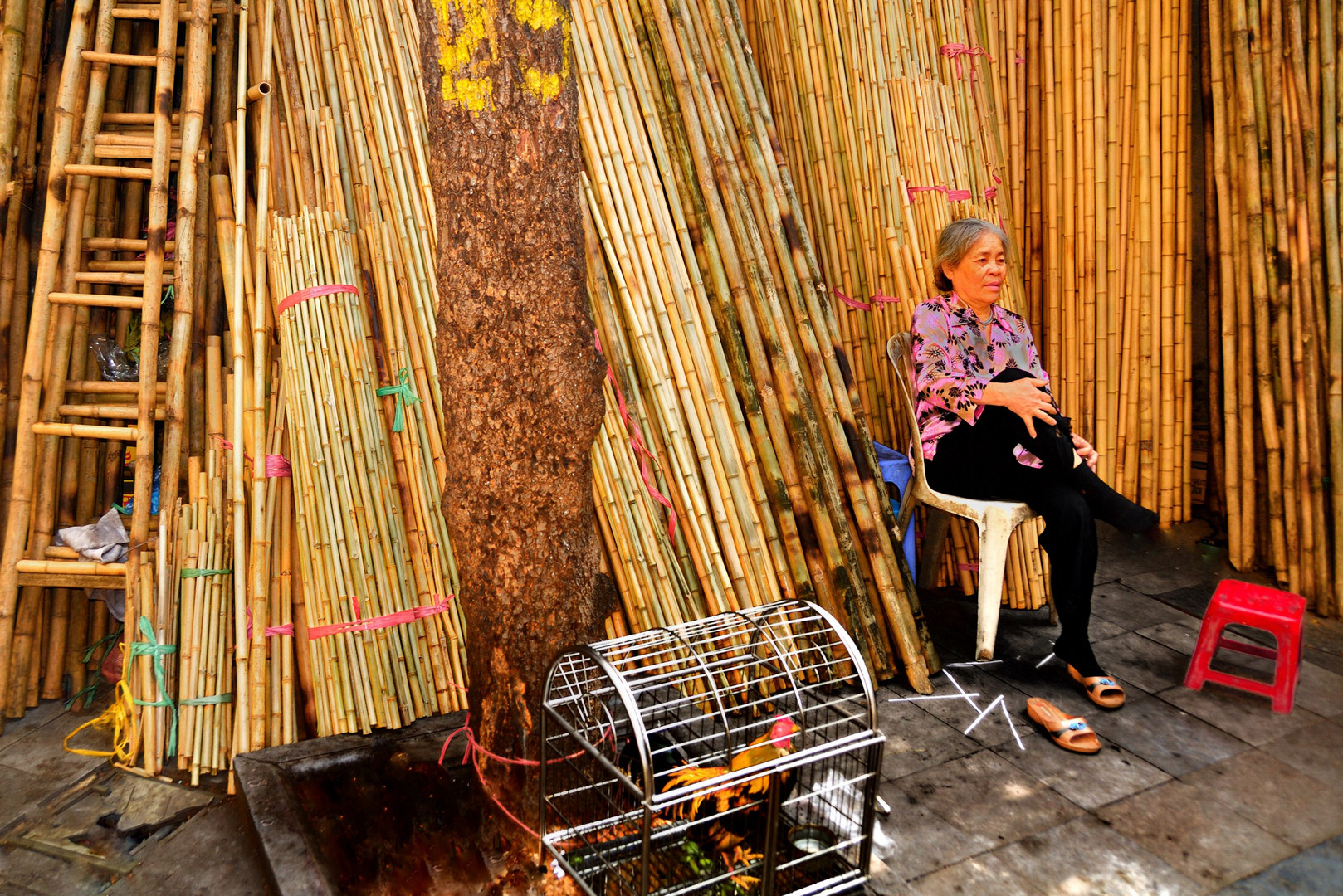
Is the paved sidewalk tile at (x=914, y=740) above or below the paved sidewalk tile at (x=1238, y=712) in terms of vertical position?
below

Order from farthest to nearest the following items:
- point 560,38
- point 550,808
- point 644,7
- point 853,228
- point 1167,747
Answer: point 853,228 < point 644,7 < point 1167,747 < point 550,808 < point 560,38

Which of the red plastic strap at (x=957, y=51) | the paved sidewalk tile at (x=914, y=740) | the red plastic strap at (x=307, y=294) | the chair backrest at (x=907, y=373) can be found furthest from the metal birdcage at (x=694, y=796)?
the red plastic strap at (x=957, y=51)

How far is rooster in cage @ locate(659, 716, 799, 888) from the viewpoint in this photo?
202 centimetres

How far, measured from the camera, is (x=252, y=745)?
8.90ft

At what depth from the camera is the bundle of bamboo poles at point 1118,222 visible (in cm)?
400

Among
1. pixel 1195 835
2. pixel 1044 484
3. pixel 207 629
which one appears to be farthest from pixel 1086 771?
pixel 207 629

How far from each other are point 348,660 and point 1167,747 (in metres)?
2.50

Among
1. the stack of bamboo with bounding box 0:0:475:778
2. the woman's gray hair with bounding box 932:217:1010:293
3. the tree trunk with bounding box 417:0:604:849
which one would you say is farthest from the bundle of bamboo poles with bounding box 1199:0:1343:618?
the stack of bamboo with bounding box 0:0:475:778

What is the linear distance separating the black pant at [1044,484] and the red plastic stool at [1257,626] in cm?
38

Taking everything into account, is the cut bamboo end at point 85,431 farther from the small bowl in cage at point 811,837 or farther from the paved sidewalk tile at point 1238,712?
the paved sidewalk tile at point 1238,712

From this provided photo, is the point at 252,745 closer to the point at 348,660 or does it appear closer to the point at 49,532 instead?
the point at 348,660

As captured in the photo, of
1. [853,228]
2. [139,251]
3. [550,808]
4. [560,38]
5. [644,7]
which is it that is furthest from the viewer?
[853,228]

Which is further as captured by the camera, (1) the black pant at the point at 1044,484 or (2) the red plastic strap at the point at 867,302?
(2) the red plastic strap at the point at 867,302

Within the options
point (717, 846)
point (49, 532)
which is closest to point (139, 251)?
point (49, 532)
